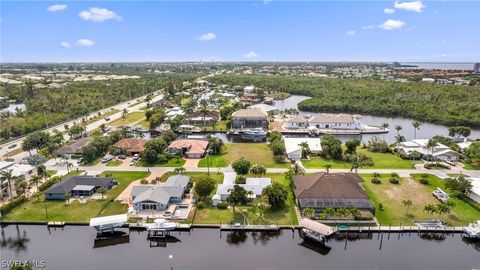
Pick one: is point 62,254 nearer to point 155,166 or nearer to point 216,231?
point 216,231

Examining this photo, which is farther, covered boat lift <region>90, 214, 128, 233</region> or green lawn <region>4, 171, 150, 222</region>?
green lawn <region>4, 171, 150, 222</region>

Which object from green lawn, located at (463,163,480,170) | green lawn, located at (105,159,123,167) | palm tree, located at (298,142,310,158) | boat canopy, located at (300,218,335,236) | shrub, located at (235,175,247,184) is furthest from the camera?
palm tree, located at (298,142,310,158)

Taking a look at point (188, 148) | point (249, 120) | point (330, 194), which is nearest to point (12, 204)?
point (188, 148)

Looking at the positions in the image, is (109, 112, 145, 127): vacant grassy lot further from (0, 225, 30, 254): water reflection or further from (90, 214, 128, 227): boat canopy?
(90, 214, 128, 227): boat canopy

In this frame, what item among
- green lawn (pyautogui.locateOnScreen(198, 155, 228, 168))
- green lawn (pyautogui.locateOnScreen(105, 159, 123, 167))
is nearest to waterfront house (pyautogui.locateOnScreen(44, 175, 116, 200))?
green lawn (pyautogui.locateOnScreen(105, 159, 123, 167))

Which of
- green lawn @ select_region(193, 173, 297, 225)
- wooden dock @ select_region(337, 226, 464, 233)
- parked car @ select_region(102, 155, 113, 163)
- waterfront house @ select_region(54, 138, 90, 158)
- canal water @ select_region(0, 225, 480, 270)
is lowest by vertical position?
canal water @ select_region(0, 225, 480, 270)

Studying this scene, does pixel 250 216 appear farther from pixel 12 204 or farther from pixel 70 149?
pixel 70 149

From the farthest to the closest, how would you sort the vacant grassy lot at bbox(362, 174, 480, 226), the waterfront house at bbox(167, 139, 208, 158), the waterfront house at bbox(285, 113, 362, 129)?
the waterfront house at bbox(285, 113, 362, 129), the waterfront house at bbox(167, 139, 208, 158), the vacant grassy lot at bbox(362, 174, 480, 226)
